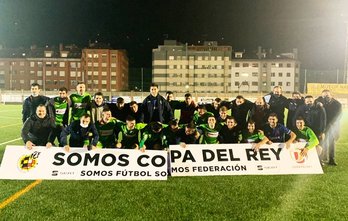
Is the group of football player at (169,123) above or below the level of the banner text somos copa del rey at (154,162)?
above

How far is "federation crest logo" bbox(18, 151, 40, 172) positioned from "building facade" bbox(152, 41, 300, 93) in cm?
8119

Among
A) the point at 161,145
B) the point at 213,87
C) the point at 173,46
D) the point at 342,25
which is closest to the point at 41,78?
the point at 173,46

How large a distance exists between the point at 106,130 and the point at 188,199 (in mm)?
2956

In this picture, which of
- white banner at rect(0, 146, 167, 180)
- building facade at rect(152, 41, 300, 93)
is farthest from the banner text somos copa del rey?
building facade at rect(152, 41, 300, 93)

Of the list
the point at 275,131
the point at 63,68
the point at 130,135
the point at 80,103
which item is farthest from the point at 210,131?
the point at 63,68

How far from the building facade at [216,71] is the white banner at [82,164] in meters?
81.1

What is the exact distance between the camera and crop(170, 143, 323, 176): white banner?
7.59m

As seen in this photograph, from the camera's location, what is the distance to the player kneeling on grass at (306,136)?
8102 mm

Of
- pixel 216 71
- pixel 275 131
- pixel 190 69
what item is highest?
pixel 190 69

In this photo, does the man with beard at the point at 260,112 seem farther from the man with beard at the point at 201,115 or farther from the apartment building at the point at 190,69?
the apartment building at the point at 190,69

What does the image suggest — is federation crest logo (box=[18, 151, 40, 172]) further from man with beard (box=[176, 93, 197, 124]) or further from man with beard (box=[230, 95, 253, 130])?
man with beard (box=[230, 95, 253, 130])

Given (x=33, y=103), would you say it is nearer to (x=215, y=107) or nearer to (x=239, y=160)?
(x=215, y=107)

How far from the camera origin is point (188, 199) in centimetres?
620

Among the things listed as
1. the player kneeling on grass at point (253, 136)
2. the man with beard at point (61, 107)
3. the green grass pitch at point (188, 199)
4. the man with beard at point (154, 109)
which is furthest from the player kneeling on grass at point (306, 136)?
the man with beard at point (61, 107)
